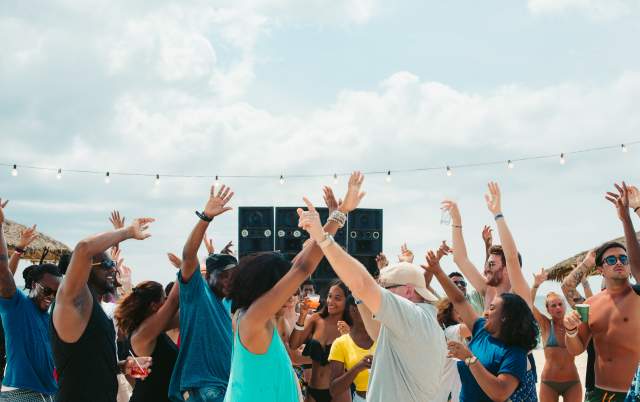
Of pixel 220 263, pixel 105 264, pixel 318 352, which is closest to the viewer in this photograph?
pixel 105 264

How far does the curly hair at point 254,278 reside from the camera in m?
3.09

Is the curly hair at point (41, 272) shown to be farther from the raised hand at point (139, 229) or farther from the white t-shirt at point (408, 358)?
the white t-shirt at point (408, 358)

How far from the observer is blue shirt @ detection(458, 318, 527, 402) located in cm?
382

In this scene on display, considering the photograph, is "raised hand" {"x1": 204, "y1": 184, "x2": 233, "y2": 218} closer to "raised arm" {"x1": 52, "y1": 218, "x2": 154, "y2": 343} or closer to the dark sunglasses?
"raised arm" {"x1": 52, "y1": 218, "x2": 154, "y2": 343}

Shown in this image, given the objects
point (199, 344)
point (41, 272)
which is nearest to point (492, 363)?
point (199, 344)

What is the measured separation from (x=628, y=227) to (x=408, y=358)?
194cm

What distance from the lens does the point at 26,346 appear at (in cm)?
491

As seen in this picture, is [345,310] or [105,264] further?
[345,310]

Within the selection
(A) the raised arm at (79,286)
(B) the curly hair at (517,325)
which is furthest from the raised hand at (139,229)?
(B) the curly hair at (517,325)

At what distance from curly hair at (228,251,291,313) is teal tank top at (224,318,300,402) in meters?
0.11

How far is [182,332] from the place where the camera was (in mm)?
4199

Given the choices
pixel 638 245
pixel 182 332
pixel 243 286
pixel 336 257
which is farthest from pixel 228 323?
pixel 638 245

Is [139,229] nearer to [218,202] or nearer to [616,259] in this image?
[218,202]

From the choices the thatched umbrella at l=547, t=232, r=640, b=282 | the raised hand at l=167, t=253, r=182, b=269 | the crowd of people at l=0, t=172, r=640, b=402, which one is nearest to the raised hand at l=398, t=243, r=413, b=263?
the crowd of people at l=0, t=172, r=640, b=402
